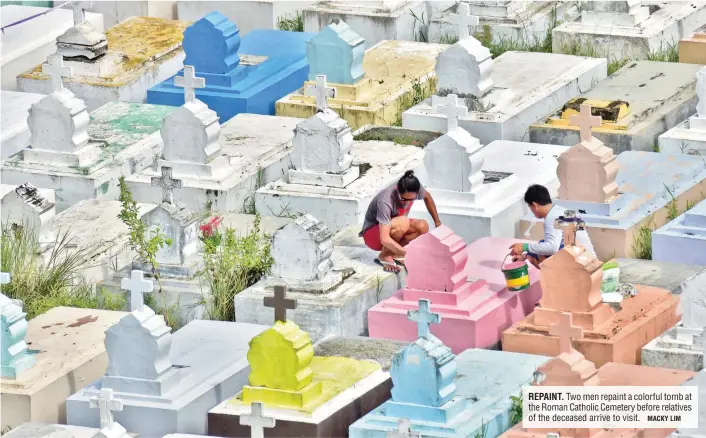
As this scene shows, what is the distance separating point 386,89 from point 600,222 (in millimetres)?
3720

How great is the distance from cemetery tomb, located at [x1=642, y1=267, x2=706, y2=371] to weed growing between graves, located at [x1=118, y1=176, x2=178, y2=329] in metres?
3.35

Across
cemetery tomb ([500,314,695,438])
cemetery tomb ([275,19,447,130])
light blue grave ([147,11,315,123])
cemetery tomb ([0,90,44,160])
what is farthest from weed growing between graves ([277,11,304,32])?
cemetery tomb ([500,314,695,438])

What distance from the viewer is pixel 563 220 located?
14.5 meters

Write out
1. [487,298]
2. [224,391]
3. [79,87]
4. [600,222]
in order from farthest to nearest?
1. [79,87]
2. [600,222]
3. [487,298]
4. [224,391]

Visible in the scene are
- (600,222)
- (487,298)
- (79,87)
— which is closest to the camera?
(487,298)

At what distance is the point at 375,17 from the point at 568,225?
7624mm

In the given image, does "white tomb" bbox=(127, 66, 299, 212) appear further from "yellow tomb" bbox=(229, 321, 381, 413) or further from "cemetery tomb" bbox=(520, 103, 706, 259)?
"yellow tomb" bbox=(229, 321, 381, 413)

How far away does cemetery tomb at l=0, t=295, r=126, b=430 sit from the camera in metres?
14.2

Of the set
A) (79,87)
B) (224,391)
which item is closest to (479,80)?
(79,87)

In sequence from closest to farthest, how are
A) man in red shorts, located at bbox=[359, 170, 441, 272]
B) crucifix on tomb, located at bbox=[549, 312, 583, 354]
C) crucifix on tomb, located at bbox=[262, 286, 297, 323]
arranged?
crucifix on tomb, located at bbox=[549, 312, 583, 354]
crucifix on tomb, located at bbox=[262, 286, 297, 323]
man in red shorts, located at bbox=[359, 170, 441, 272]

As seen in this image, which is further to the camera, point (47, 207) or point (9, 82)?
point (9, 82)

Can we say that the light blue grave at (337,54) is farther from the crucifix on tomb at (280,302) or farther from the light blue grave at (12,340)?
the crucifix on tomb at (280,302)

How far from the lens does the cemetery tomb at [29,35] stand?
2112 centimetres

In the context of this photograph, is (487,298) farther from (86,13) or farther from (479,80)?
(86,13)
